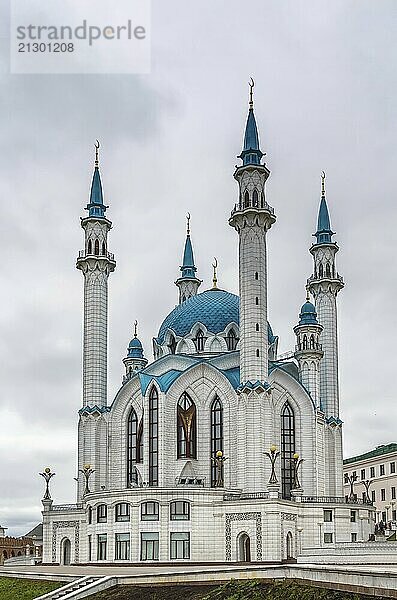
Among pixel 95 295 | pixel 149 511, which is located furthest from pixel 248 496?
pixel 95 295

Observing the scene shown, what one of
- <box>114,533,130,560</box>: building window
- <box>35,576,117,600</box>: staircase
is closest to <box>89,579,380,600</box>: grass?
<box>35,576,117,600</box>: staircase

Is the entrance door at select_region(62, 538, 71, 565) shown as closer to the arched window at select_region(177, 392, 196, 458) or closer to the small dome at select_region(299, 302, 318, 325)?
the arched window at select_region(177, 392, 196, 458)

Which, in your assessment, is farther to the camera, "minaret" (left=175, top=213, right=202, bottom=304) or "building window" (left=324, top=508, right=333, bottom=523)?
"minaret" (left=175, top=213, right=202, bottom=304)

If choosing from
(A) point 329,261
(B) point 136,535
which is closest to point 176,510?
(B) point 136,535

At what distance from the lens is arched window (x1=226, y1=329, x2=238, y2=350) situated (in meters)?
72.9

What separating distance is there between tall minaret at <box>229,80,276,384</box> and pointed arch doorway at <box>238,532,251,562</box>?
9827 millimetres

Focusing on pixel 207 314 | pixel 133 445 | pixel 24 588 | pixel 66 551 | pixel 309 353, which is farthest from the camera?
pixel 207 314

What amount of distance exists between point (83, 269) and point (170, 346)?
8993 mm

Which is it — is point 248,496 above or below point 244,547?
above

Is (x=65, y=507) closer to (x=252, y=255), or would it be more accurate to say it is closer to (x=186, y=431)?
(x=186, y=431)

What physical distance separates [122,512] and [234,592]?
1061 inches

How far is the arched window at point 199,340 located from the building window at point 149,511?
1746cm

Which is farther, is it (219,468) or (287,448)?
(287,448)

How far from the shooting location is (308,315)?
71.2 meters
